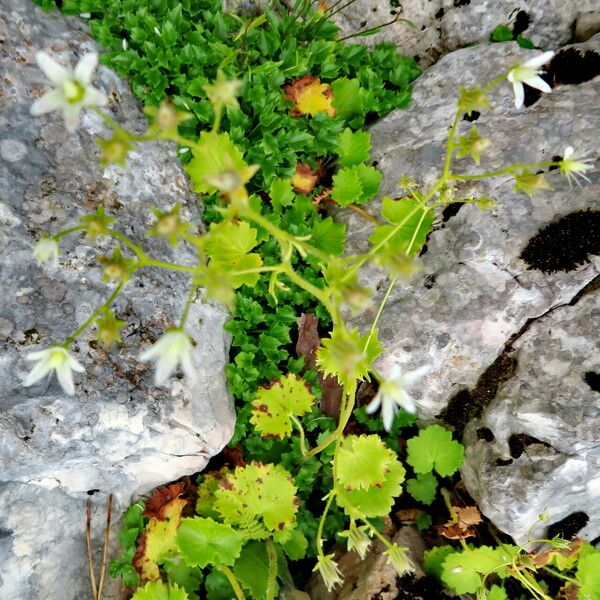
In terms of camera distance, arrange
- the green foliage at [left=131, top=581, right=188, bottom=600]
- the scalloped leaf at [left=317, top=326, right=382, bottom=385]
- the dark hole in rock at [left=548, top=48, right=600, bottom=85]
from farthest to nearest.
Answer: the dark hole in rock at [left=548, top=48, right=600, bottom=85] → the green foliage at [left=131, top=581, right=188, bottom=600] → the scalloped leaf at [left=317, top=326, right=382, bottom=385]

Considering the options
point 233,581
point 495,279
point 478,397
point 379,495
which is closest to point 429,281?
point 495,279

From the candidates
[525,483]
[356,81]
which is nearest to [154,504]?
[525,483]

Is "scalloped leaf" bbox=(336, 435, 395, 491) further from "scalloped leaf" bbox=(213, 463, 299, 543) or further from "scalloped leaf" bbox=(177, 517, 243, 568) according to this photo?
"scalloped leaf" bbox=(177, 517, 243, 568)

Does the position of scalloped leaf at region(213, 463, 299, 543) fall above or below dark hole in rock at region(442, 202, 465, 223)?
below

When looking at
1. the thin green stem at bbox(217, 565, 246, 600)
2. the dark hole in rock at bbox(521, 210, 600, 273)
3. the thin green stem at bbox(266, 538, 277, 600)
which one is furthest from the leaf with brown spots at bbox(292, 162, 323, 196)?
the thin green stem at bbox(217, 565, 246, 600)

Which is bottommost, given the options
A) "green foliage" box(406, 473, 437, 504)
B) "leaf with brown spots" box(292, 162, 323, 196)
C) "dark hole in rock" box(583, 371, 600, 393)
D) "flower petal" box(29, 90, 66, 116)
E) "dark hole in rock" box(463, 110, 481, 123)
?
"green foliage" box(406, 473, 437, 504)

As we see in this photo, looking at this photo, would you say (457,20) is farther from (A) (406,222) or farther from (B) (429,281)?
(B) (429,281)

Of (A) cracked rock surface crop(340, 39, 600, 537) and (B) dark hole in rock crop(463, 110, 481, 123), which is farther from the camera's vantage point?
(B) dark hole in rock crop(463, 110, 481, 123)

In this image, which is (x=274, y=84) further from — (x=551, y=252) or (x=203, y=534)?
(x=203, y=534)
